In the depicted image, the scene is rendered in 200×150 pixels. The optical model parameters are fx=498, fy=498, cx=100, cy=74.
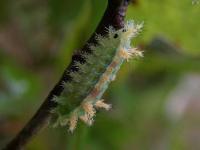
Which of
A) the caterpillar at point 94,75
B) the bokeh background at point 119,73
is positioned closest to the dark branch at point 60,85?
the caterpillar at point 94,75

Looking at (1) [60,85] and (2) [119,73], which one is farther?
(2) [119,73]

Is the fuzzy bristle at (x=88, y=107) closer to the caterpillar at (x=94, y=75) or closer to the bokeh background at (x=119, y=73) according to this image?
the caterpillar at (x=94, y=75)

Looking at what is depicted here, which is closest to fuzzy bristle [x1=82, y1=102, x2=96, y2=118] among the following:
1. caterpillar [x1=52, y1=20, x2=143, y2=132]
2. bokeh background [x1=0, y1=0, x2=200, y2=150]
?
caterpillar [x1=52, y1=20, x2=143, y2=132]

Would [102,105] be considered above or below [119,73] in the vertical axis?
below

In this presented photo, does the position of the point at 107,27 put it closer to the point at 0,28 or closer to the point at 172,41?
the point at 172,41

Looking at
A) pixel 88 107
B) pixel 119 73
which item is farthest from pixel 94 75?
pixel 119 73

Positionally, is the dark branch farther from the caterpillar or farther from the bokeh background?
the bokeh background

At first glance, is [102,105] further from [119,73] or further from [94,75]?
[119,73]
